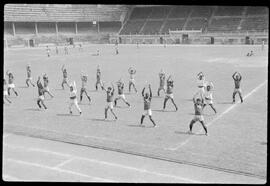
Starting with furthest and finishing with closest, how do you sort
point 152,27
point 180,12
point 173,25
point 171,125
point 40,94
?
point 152,27, point 180,12, point 173,25, point 40,94, point 171,125

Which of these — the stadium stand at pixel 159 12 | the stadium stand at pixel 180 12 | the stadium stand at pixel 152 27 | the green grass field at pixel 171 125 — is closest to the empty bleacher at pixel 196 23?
the stadium stand at pixel 180 12


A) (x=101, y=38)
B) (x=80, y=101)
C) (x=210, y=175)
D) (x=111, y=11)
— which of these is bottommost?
(x=210, y=175)

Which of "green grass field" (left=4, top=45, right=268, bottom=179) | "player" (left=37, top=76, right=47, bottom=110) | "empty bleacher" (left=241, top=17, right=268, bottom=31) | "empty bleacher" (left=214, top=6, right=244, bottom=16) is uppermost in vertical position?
"empty bleacher" (left=214, top=6, right=244, bottom=16)

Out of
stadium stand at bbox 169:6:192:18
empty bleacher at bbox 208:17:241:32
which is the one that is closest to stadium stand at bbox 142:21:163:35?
stadium stand at bbox 169:6:192:18

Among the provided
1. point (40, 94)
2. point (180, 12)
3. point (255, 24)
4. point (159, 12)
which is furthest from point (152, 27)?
point (40, 94)

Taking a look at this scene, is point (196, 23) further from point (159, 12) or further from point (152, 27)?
point (159, 12)

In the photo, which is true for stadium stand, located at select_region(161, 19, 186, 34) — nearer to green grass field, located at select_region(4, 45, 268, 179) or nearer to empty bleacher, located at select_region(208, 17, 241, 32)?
empty bleacher, located at select_region(208, 17, 241, 32)

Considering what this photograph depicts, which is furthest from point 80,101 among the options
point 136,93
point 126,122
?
point 126,122

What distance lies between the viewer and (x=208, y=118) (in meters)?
17.1

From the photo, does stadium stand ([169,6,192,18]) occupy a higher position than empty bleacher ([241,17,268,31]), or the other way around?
stadium stand ([169,6,192,18])

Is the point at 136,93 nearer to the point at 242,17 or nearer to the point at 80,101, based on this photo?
the point at 80,101

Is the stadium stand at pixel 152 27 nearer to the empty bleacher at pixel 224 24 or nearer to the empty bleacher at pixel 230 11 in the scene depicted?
the empty bleacher at pixel 224 24

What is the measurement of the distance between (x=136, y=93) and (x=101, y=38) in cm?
5845

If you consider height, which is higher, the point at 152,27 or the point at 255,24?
the point at 152,27
